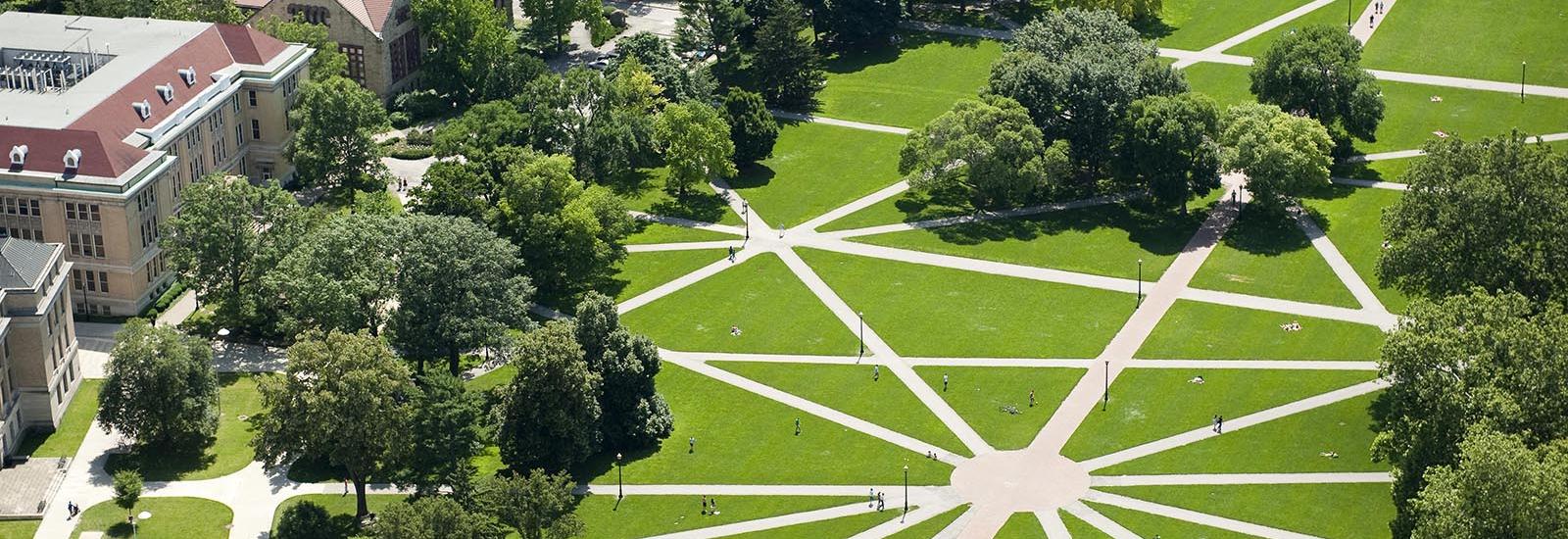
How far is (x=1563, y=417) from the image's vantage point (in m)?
130

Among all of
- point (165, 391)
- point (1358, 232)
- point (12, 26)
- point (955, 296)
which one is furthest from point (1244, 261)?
point (12, 26)

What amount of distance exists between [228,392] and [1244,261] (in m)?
79.7

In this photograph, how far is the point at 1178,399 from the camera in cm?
15612

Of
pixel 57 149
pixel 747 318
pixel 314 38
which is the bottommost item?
pixel 747 318

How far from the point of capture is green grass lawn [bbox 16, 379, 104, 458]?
14738 centimetres

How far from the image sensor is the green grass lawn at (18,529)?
138250 millimetres

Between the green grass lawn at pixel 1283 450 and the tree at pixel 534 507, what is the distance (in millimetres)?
36107

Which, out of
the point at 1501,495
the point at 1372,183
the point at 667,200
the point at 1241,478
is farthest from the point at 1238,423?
the point at 667,200

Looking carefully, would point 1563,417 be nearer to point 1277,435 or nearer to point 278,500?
point 1277,435

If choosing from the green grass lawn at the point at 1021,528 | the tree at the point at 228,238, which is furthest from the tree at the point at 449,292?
the green grass lawn at the point at 1021,528

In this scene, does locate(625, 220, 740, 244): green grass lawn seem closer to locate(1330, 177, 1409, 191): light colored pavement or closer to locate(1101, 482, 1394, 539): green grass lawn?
locate(1101, 482, 1394, 539): green grass lawn

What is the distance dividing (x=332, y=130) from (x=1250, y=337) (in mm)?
75335

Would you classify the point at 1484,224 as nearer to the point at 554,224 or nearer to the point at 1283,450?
the point at 1283,450

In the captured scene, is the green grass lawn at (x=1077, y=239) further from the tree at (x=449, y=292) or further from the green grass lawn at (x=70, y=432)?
the green grass lawn at (x=70, y=432)
